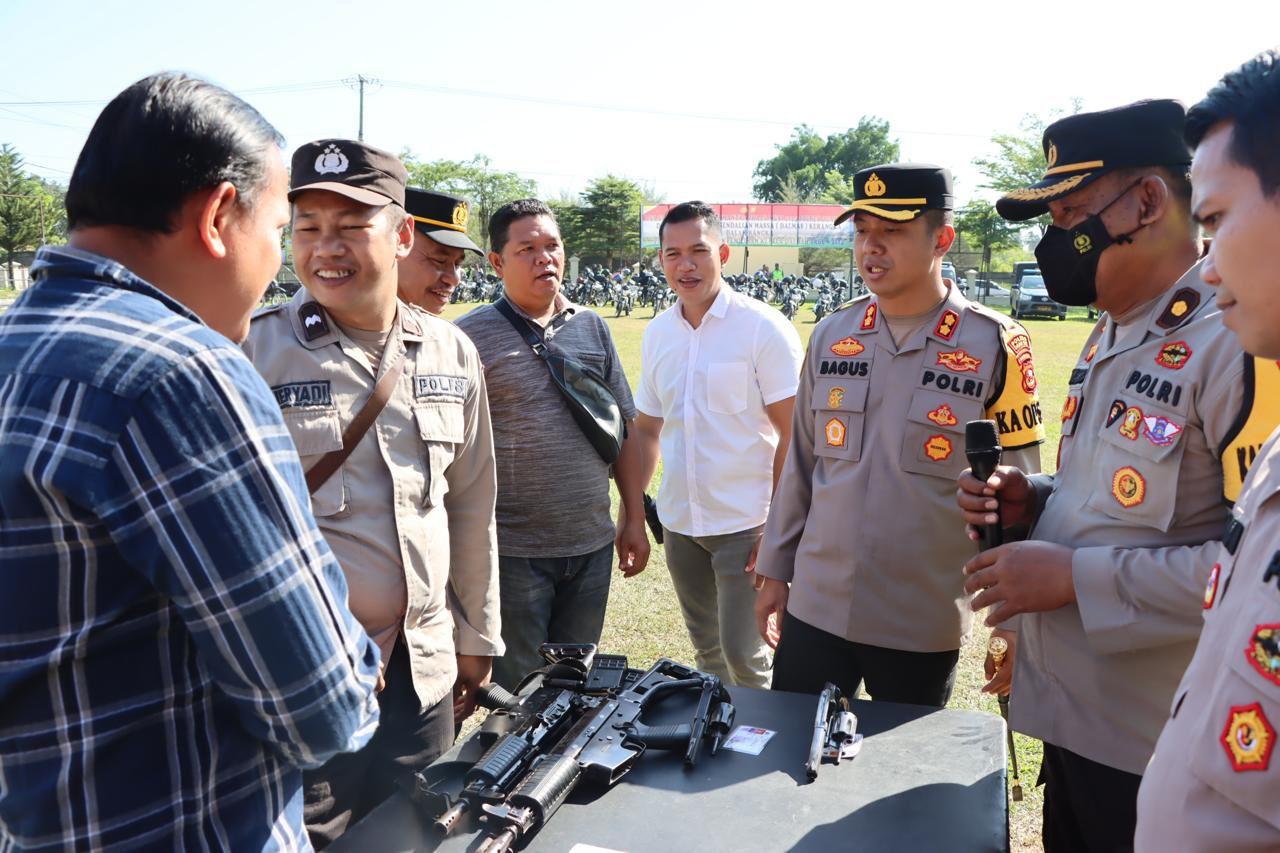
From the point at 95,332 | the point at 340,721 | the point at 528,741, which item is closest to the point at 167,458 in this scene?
the point at 95,332

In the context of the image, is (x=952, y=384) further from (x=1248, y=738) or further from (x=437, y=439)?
(x=1248, y=738)

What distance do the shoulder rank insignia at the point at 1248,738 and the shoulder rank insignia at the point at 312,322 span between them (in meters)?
2.11

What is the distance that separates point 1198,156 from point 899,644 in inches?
67.9

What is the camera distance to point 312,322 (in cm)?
237

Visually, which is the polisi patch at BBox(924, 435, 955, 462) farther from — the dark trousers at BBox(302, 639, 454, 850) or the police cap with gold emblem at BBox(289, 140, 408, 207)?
the police cap with gold emblem at BBox(289, 140, 408, 207)

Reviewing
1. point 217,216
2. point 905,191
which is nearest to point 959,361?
point 905,191

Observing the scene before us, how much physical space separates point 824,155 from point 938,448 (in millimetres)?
87237

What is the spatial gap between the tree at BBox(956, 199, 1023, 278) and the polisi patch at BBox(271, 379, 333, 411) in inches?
1658

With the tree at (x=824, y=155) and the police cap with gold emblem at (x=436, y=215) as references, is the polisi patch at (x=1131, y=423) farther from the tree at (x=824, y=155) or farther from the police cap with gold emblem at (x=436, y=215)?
the tree at (x=824, y=155)

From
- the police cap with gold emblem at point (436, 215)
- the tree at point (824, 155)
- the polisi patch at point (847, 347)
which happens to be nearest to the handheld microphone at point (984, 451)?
the polisi patch at point (847, 347)

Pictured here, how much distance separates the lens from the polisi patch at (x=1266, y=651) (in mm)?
1053

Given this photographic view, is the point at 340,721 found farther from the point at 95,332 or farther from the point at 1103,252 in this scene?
the point at 1103,252

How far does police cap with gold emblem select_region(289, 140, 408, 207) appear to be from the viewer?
238cm

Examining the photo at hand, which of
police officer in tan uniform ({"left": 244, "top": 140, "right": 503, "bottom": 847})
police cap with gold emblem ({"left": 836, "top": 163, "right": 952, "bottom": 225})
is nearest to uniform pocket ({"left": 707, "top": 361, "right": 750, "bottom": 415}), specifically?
police cap with gold emblem ({"left": 836, "top": 163, "right": 952, "bottom": 225})
